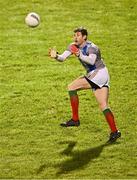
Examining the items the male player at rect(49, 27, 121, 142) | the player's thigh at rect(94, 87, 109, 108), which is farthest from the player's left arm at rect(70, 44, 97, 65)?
the player's thigh at rect(94, 87, 109, 108)

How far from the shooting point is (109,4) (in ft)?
83.4

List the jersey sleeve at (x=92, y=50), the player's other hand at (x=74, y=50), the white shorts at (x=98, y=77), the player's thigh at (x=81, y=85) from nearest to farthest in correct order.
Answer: the player's other hand at (x=74, y=50) < the jersey sleeve at (x=92, y=50) < the white shorts at (x=98, y=77) < the player's thigh at (x=81, y=85)

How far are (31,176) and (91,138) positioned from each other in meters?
2.84

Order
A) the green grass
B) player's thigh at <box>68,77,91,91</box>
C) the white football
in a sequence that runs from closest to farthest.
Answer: the green grass → player's thigh at <box>68,77,91,91</box> → the white football

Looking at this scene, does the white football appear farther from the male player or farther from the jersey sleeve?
the jersey sleeve

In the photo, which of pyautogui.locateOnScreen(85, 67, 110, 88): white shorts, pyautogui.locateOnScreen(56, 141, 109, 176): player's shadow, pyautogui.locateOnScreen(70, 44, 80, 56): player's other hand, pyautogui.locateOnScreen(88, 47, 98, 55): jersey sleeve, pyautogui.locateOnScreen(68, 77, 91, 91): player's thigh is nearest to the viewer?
pyautogui.locateOnScreen(56, 141, 109, 176): player's shadow

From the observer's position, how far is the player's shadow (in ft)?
44.2

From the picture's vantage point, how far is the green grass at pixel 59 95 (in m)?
13.8

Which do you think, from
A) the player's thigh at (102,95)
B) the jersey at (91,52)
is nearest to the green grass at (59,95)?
the player's thigh at (102,95)

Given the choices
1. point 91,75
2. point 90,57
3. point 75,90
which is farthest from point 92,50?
point 75,90

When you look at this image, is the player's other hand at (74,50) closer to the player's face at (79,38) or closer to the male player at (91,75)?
the male player at (91,75)

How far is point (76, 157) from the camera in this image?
46.5 feet

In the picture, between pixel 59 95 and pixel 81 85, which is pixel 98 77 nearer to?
pixel 81 85

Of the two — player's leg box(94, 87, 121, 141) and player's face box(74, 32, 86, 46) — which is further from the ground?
player's face box(74, 32, 86, 46)
